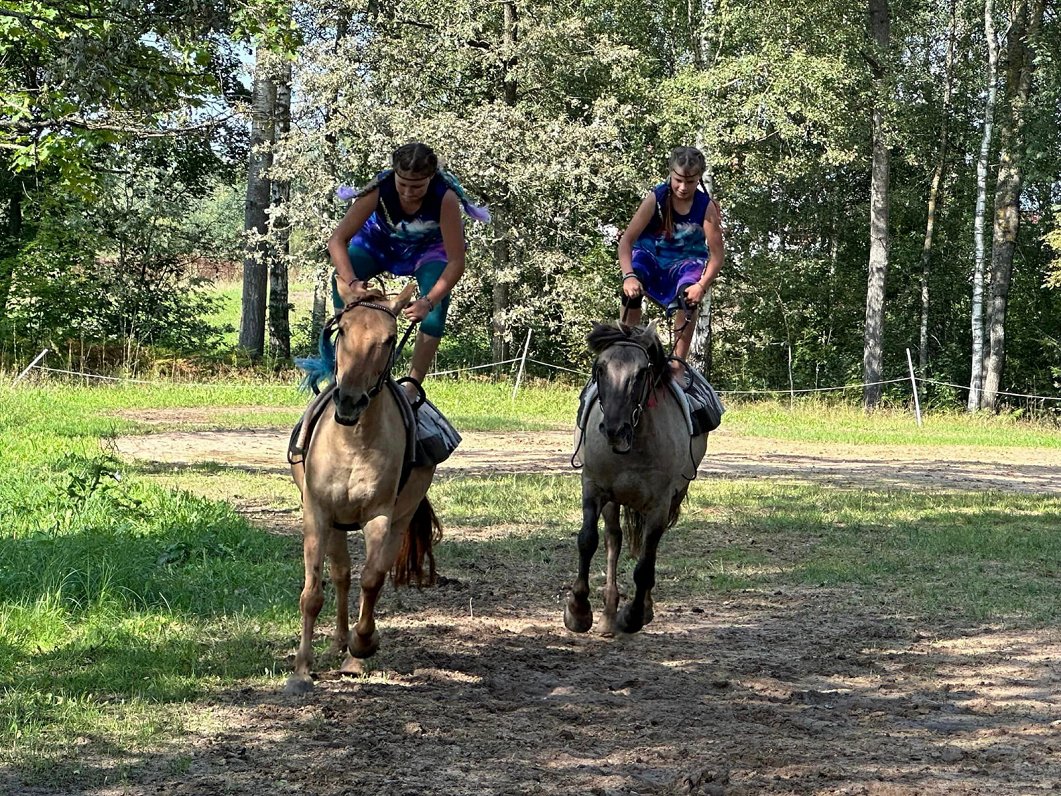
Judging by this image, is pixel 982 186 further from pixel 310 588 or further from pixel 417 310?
pixel 310 588

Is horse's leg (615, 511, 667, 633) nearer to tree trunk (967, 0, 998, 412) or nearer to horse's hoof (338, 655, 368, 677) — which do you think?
horse's hoof (338, 655, 368, 677)

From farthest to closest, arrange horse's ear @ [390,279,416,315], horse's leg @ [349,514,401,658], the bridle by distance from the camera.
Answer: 1. the bridle
2. horse's leg @ [349,514,401,658]
3. horse's ear @ [390,279,416,315]

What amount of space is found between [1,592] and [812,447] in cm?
1686

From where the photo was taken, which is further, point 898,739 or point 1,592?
point 1,592

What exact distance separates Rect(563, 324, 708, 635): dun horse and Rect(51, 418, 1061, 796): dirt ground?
0.23 m

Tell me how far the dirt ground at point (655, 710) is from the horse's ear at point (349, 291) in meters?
1.87

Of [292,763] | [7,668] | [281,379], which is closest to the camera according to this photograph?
[292,763]

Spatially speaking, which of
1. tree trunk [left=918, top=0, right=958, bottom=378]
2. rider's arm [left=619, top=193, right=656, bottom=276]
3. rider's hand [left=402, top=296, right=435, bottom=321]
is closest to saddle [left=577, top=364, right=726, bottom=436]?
rider's arm [left=619, top=193, right=656, bottom=276]

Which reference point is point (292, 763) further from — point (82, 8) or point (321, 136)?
point (321, 136)

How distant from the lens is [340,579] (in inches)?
257

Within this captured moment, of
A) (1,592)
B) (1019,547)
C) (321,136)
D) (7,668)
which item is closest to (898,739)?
(7,668)

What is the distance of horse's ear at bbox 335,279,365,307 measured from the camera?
621cm

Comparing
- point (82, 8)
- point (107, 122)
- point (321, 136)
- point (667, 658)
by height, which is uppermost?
point (321, 136)

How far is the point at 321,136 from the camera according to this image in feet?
107
